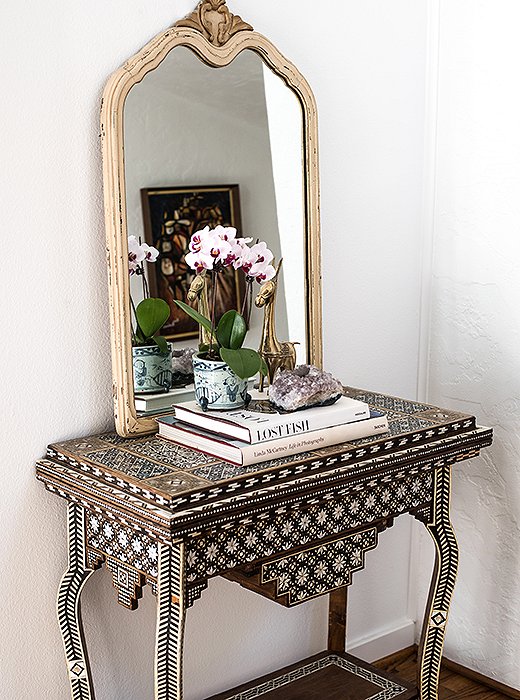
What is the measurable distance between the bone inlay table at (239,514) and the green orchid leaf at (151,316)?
21cm

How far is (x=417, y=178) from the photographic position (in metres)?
2.40

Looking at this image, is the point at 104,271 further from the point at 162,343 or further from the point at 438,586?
the point at 438,586

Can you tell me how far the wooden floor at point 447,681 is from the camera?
237 cm

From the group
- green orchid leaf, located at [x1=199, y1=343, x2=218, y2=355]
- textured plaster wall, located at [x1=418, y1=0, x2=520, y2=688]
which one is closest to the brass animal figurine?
green orchid leaf, located at [x1=199, y1=343, x2=218, y2=355]

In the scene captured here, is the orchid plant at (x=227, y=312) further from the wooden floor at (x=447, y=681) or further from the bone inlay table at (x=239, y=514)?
the wooden floor at (x=447, y=681)

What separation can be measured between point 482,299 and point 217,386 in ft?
2.82

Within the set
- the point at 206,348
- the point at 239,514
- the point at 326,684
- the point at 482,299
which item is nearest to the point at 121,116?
the point at 206,348

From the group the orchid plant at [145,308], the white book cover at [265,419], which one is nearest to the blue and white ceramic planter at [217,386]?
the white book cover at [265,419]

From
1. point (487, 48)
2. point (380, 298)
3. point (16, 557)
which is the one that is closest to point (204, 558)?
point (16, 557)

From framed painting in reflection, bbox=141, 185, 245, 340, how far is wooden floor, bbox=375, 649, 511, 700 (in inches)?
45.4

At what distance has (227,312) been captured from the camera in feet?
6.11

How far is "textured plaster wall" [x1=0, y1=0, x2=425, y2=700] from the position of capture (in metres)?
1.72

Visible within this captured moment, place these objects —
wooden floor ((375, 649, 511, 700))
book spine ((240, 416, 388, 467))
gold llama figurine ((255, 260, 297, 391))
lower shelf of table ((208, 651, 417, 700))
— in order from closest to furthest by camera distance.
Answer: book spine ((240, 416, 388, 467)), gold llama figurine ((255, 260, 297, 391)), lower shelf of table ((208, 651, 417, 700)), wooden floor ((375, 649, 511, 700))

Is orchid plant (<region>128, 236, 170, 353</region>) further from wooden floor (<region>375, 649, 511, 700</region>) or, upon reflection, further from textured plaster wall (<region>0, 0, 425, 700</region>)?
wooden floor (<region>375, 649, 511, 700</region>)
